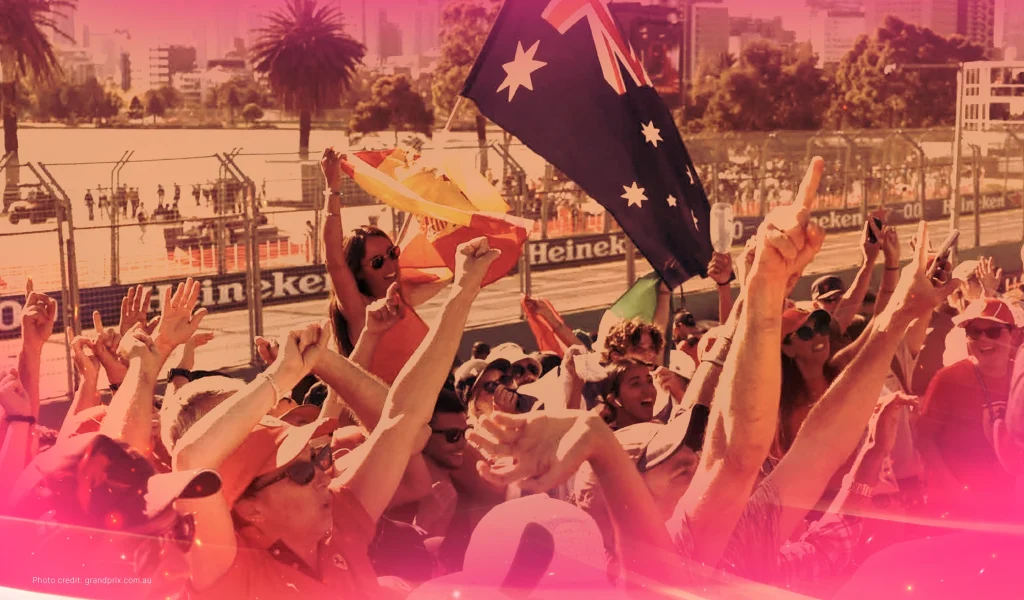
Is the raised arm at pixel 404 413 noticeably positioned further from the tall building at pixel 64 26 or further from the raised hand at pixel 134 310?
the tall building at pixel 64 26

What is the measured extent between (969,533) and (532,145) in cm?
152

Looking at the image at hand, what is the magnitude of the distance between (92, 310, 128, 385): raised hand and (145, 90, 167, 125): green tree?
110 inches

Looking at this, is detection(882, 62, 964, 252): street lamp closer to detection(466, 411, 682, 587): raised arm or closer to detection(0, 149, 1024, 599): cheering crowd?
detection(0, 149, 1024, 599): cheering crowd

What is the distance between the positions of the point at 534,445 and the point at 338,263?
145 centimetres

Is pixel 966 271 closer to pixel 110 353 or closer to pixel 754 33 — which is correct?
pixel 754 33

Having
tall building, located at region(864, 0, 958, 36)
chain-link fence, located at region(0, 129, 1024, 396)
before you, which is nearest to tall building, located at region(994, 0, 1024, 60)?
tall building, located at region(864, 0, 958, 36)

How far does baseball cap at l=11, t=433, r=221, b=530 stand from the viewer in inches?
82.0

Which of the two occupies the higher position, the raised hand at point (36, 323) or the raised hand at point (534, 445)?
the raised hand at point (36, 323)

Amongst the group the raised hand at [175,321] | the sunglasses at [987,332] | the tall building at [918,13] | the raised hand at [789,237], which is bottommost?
the sunglasses at [987,332]

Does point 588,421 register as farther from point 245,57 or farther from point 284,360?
point 245,57

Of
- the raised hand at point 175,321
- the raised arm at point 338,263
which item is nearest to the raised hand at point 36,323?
the raised hand at point 175,321

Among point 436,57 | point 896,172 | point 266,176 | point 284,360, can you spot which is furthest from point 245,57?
point 896,172

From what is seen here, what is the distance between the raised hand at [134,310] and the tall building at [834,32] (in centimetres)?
378

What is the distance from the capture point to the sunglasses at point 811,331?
9.86 feet
